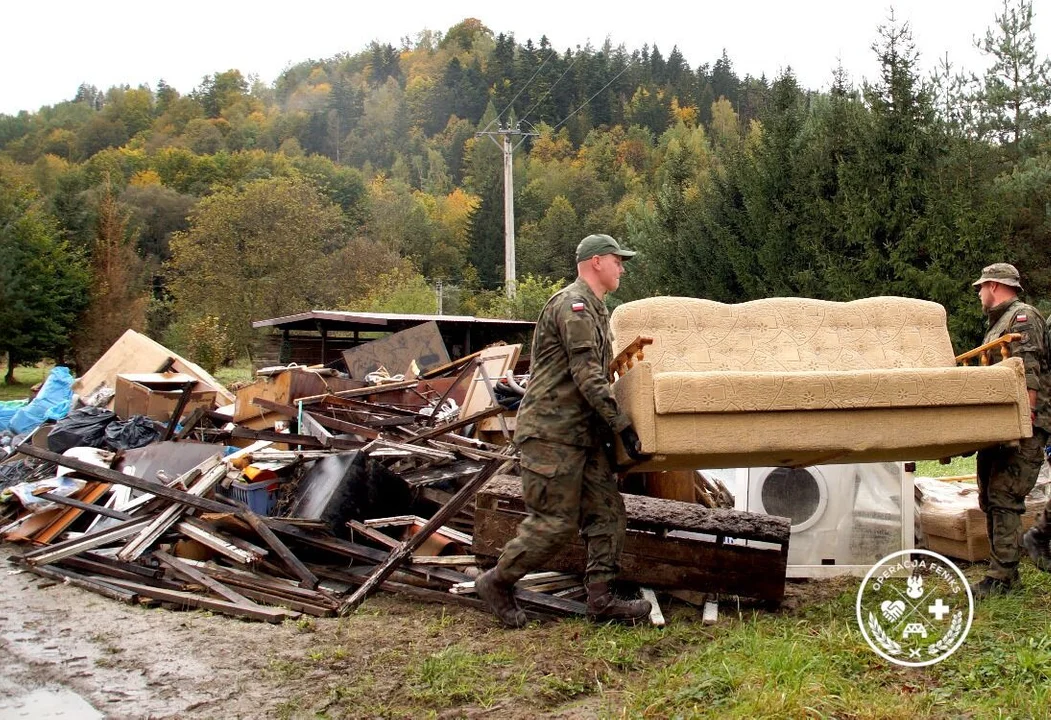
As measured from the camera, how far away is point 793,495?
20.8ft

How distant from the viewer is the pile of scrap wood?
5.68 meters

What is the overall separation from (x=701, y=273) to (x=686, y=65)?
90020 millimetres

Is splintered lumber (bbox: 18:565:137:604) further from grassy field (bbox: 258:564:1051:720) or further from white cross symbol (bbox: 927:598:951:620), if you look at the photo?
white cross symbol (bbox: 927:598:951:620)

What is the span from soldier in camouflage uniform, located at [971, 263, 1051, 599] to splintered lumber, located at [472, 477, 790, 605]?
116 centimetres

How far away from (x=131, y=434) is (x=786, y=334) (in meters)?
Answer: 7.22

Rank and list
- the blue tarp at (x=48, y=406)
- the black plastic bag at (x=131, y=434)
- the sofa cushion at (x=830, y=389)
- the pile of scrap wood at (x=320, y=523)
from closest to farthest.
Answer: the sofa cushion at (x=830, y=389), the pile of scrap wood at (x=320, y=523), the black plastic bag at (x=131, y=434), the blue tarp at (x=48, y=406)

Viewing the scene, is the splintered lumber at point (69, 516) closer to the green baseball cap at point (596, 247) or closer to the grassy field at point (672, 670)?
the grassy field at point (672, 670)

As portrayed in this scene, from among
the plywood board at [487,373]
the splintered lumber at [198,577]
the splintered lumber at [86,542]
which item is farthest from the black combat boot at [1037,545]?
the splintered lumber at [86,542]

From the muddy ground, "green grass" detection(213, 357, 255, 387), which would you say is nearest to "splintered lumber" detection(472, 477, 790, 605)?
the muddy ground

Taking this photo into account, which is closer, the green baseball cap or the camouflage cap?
the green baseball cap

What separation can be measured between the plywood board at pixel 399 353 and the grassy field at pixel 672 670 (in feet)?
30.3

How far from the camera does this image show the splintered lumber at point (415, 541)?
5.96 m

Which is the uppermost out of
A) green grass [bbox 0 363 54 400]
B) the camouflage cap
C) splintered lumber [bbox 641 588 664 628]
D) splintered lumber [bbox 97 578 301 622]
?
the camouflage cap

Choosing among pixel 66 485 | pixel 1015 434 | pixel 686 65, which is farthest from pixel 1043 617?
pixel 686 65
